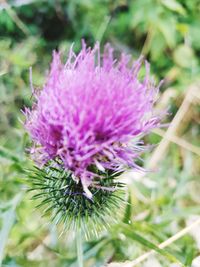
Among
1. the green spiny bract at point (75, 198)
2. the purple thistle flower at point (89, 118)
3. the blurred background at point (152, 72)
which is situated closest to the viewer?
the purple thistle flower at point (89, 118)

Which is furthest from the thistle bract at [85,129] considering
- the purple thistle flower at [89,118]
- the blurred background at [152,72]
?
the blurred background at [152,72]

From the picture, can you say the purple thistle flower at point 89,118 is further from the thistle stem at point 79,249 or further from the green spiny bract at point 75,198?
the thistle stem at point 79,249

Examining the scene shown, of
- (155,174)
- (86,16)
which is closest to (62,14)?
(86,16)

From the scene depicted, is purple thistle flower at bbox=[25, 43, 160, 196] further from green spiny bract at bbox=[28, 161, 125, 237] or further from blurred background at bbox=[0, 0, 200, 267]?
blurred background at bbox=[0, 0, 200, 267]

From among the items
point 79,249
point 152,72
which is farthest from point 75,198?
point 152,72

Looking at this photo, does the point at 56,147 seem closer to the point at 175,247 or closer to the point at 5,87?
the point at 175,247
